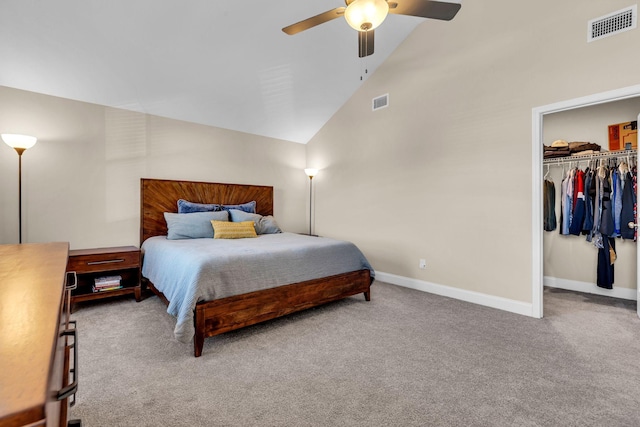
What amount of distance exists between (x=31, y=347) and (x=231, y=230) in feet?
10.7

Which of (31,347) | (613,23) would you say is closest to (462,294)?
(613,23)

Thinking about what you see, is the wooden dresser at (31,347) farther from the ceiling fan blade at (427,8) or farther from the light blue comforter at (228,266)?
the ceiling fan blade at (427,8)

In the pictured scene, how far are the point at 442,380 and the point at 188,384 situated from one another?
155cm

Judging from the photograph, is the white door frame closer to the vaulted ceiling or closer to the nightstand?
the vaulted ceiling

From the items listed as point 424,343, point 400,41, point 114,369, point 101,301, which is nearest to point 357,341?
point 424,343

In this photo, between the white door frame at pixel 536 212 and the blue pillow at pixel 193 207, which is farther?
the blue pillow at pixel 193 207

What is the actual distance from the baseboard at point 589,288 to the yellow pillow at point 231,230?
4.02 meters

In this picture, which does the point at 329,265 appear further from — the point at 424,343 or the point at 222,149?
the point at 222,149

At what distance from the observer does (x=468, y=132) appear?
133 inches

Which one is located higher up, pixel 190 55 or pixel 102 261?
pixel 190 55

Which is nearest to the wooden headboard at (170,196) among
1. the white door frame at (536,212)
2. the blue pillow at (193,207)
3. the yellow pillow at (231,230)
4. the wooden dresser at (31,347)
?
the blue pillow at (193,207)

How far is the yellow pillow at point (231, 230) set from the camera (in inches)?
141

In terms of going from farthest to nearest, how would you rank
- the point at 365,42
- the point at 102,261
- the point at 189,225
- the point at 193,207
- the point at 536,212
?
the point at 193,207 → the point at 189,225 → the point at 102,261 → the point at 536,212 → the point at 365,42

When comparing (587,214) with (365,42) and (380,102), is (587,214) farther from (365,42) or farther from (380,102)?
(365,42)
